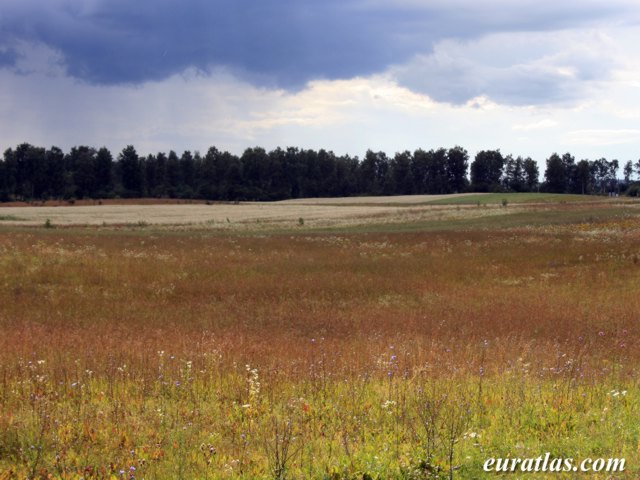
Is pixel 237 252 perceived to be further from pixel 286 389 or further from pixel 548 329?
pixel 286 389

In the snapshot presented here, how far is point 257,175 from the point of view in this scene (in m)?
181

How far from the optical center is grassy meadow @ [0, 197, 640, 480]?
21.2 feet

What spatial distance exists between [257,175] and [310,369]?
567 feet

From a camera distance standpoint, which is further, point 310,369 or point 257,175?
point 257,175

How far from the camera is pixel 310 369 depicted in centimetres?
1059

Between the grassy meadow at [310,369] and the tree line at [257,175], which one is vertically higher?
the tree line at [257,175]

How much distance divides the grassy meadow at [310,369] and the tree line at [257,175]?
144762 mm

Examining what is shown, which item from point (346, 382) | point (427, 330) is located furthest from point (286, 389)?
point (427, 330)

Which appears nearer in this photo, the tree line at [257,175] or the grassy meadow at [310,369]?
the grassy meadow at [310,369]

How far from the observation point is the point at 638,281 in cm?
2495

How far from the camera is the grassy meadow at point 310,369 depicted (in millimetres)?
6477

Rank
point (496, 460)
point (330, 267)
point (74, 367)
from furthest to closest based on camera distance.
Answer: point (330, 267), point (74, 367), point (496, 460)

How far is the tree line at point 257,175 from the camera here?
536ft

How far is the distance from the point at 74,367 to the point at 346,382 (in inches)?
192
